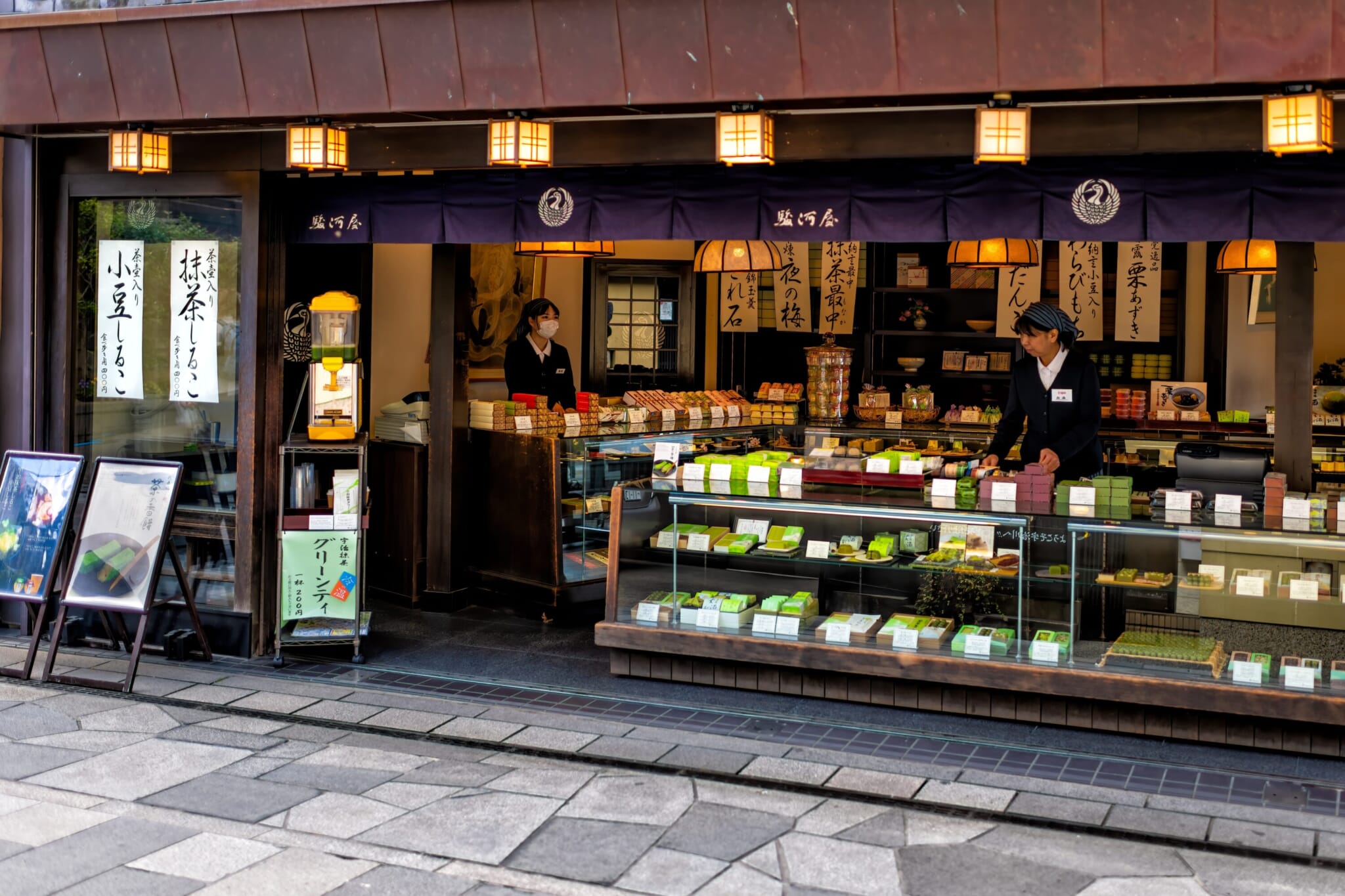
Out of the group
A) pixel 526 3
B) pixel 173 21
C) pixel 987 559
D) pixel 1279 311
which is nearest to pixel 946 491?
pixel 987 559

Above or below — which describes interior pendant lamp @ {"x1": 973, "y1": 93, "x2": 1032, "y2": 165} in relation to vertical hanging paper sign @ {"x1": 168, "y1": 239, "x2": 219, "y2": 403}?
above

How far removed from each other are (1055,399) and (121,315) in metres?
6.48

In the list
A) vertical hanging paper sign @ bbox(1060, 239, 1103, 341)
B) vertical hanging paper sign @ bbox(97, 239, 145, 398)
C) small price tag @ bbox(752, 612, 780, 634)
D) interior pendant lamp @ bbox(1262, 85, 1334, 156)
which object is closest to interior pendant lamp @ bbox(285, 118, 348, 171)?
vertical hanging paper sign @ bbox(97, 239, 145, 398)

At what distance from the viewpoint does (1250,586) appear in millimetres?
6828

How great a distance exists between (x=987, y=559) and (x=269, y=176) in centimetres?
521

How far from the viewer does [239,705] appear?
7461 mm

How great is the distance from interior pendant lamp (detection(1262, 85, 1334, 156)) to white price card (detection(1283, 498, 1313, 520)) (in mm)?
1852

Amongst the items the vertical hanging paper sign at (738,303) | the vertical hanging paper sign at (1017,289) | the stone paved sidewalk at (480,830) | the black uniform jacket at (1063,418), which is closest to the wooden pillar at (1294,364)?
the black uniform jacket at (1063,418)

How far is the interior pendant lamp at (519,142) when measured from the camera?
7223 millimetres

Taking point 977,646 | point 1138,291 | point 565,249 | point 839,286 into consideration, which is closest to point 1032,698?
point 977,646

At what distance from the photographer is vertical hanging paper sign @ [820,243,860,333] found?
1440cm

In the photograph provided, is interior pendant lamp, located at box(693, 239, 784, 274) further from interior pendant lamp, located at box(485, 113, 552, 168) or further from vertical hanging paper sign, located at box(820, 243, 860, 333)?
vertical hanging paper sign, located at box(820, 243, 860, 333)

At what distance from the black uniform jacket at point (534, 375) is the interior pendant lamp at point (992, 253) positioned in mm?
3450

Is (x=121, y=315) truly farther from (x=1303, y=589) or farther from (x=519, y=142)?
(x=1303, y=589)
